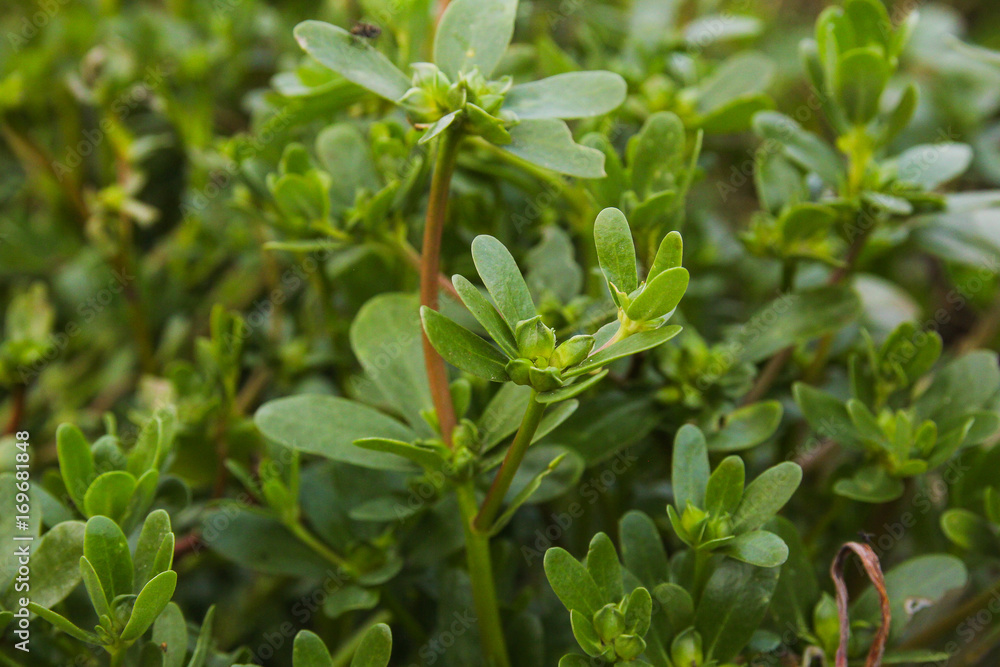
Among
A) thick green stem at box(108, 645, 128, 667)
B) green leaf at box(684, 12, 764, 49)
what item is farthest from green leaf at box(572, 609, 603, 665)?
green leaf at box(684, 12, 764, 49)

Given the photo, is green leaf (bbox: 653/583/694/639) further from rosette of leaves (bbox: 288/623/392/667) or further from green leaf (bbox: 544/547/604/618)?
rosette of leaves (bbox: 288/623/392/667)

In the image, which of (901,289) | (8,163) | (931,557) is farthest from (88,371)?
(901,289)

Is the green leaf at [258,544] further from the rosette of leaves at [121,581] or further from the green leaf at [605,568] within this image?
the green leaf at [605,568]

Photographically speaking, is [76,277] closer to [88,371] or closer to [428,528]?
[88,371]

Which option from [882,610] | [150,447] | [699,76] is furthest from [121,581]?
[699,76]

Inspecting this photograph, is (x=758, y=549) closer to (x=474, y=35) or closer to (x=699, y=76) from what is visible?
(x=474, y=35)

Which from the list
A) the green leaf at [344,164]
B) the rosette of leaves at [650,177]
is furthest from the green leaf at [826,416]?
the green leaf at [344,164]
